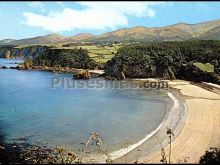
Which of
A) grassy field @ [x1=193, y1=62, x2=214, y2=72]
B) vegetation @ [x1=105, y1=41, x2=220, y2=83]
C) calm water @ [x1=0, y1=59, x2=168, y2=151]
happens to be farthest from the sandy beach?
vegetation @ [x1=105, y1=41, x2=220, y2=83]

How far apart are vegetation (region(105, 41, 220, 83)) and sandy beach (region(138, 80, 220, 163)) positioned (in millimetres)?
27793

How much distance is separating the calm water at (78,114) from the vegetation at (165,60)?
2184 centimetres

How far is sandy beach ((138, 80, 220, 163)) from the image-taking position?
29.5 meters

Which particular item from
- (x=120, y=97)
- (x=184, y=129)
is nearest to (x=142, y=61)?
(x=120, y=97)

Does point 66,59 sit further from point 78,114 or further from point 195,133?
point 195,133

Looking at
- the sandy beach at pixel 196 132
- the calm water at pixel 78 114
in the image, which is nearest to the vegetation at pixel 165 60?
the calm water at pixel 78 114

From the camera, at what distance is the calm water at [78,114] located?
3564cm

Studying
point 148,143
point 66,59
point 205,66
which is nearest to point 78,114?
point 148,143

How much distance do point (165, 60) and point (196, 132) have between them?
183ft

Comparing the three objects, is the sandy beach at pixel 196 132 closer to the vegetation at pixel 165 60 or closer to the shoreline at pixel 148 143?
the shoreline at pixel 148 143

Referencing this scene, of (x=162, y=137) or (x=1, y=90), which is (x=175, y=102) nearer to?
(x=162, y=137)

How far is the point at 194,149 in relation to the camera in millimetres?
30984

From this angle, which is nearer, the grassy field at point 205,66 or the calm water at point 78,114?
the calm water at point 78,114

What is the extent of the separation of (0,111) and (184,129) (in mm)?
24091
